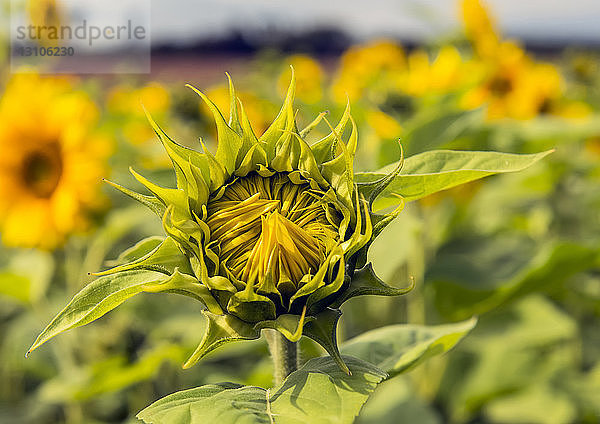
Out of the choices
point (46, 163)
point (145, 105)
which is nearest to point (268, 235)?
point (46, 163)

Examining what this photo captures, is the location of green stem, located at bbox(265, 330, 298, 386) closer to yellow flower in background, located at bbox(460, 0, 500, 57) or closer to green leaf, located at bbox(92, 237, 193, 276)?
green leaf, located at bbox(92, 237, 193, 276)

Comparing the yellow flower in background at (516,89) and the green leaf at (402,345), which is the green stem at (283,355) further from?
the yellow flower in background at (516,89)

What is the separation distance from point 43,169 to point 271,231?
52.7 inches

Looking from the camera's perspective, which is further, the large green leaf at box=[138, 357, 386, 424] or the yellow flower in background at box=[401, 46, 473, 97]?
the yellow flower in background at box=[401, 46, 473, 97]

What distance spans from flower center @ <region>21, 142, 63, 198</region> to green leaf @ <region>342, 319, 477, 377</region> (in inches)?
44.8

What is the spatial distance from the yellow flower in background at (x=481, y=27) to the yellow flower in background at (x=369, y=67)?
0.26 meters

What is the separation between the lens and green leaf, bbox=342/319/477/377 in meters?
0.63

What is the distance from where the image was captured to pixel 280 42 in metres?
4.14

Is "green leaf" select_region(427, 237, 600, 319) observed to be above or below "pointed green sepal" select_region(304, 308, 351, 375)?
below

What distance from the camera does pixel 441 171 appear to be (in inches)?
22.2

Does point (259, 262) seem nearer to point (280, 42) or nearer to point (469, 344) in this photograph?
point (469, 344)

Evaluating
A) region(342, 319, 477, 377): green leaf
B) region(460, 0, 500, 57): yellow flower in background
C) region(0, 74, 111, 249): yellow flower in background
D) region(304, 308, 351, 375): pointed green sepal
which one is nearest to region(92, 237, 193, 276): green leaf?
region(304, 308, 351, 375): pointed green sepal

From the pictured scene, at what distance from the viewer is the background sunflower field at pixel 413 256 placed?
1215 millimetres

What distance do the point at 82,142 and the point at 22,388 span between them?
746 millimetres
